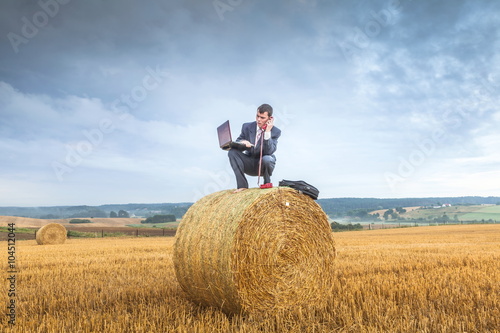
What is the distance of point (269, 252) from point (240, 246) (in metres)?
0.49

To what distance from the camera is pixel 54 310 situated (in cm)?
549

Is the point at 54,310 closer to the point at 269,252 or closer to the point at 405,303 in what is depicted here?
the point at 269,252

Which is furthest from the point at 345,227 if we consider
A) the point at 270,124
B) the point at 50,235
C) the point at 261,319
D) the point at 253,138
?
the point at 261,319

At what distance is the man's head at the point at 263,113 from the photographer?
6.07 metres

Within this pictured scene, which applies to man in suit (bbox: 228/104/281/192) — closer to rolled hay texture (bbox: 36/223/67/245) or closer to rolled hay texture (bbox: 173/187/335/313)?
rolled hay texture (bbox: 173/187/335/313)

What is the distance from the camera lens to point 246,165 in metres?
6.20

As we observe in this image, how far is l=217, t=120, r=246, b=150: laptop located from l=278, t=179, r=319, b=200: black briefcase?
0.86 metres

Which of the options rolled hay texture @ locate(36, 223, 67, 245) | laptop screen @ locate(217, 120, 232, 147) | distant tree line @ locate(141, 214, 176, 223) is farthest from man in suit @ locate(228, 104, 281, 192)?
distant tree line @ locate(141, 214, 176, 223)

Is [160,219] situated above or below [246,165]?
below

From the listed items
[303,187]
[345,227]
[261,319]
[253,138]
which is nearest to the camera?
[261,319]

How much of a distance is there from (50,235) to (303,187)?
72.2 ft

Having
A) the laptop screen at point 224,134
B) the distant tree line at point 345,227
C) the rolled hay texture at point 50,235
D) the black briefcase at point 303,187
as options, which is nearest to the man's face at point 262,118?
the laptop screen at point 224,134

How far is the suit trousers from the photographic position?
605 cm

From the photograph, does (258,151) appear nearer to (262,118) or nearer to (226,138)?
(262,118)
